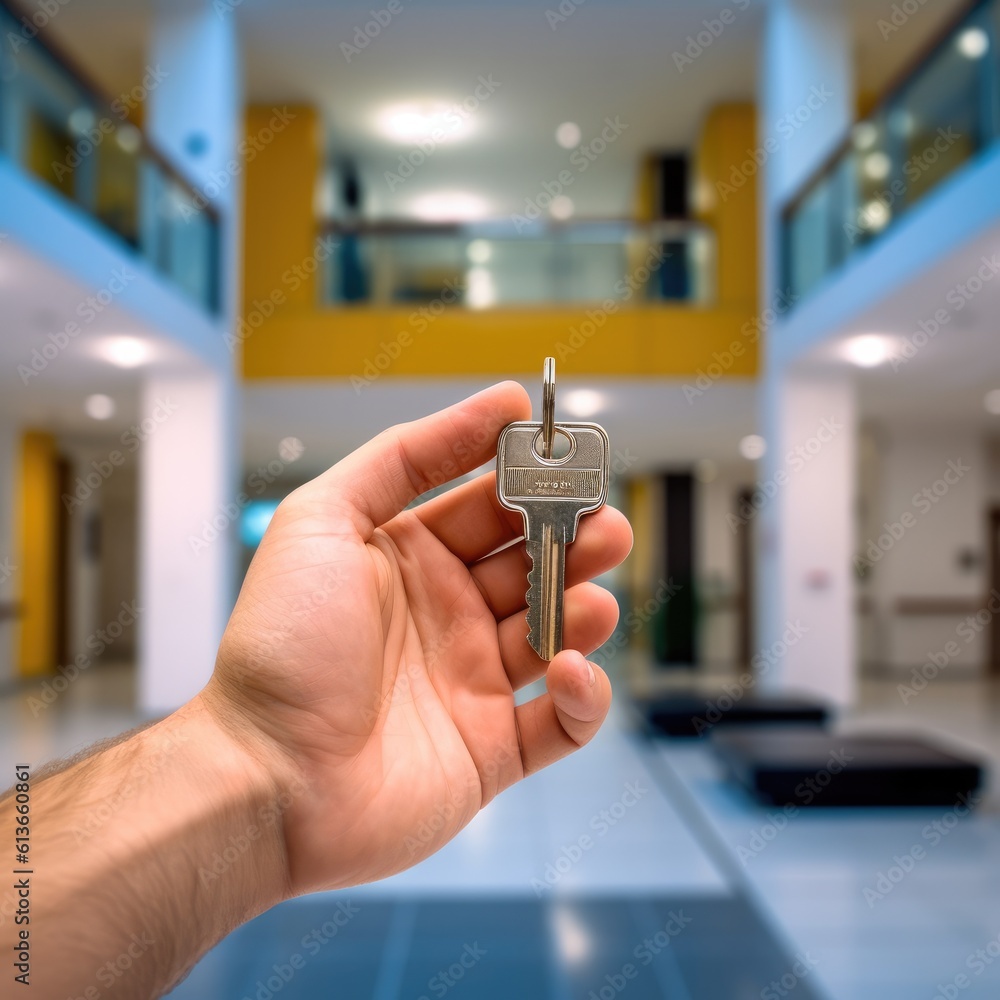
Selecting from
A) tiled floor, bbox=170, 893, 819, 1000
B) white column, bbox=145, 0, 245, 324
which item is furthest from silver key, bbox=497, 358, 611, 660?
white column, bbox=145, 0, 245, 324

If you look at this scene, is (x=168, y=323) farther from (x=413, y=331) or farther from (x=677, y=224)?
(x=677, y=224)

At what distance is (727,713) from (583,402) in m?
4.47

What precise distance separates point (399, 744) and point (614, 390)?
9.84 m

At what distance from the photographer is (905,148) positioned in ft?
23.5

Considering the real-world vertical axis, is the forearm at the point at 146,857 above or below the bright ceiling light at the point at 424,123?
below

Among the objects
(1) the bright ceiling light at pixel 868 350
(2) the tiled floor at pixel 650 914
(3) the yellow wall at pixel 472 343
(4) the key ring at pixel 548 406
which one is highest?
(3) the yellow wall at pixel 472 343

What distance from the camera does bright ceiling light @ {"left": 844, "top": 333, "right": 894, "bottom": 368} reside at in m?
8.52

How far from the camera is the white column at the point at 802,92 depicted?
10.2 m

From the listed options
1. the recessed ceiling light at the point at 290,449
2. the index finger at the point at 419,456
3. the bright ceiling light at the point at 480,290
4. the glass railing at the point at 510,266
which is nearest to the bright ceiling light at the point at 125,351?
the glass railing at the point at 510,266

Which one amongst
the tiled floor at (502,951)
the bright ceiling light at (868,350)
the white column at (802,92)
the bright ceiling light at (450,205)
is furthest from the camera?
the bright ceiling light at (450,205)

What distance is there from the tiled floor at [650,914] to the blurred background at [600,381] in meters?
Result: 0.03

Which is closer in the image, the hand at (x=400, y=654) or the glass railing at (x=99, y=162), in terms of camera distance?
the hand at (x=400, y=654)

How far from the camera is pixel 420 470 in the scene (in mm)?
1462

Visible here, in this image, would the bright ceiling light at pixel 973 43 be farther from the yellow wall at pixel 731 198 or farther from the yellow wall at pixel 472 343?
the yellow wall at pixel 731 198
